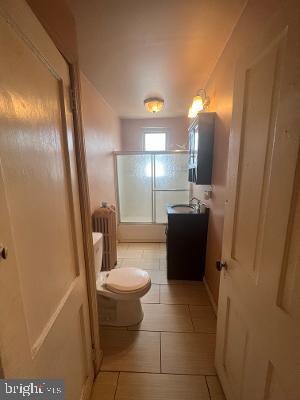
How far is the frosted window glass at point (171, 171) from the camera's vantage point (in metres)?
3.40

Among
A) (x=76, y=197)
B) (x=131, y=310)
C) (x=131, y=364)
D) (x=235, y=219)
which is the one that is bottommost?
(x=131, y=364)

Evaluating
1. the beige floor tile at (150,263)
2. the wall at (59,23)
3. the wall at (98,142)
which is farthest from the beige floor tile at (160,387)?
the wall at (59,23)

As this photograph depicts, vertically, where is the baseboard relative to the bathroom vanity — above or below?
below

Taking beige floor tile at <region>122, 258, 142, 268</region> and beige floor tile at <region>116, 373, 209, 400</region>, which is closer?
beige floor tile at <region>116, 373, 209, 400</region>

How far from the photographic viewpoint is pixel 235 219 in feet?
3.17

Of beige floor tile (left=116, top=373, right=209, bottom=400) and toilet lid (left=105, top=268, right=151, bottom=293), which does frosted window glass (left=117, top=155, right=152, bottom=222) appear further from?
beige floor tile (left=116, top=373, right=209, bottom=400)

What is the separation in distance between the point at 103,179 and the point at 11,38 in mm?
2136

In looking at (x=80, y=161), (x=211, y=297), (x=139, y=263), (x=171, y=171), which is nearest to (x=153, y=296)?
(x=211, y=297)

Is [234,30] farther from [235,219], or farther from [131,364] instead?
[131,364]

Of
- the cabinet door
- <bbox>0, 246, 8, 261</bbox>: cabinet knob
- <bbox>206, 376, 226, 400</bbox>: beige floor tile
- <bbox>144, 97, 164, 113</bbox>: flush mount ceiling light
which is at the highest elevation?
<bbox>144, 97, 164, 113</bbox>: flush mount ceiling light

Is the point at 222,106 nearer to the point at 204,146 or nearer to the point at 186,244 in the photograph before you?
the point at 204,146

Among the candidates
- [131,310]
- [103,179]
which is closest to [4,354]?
[131,310]

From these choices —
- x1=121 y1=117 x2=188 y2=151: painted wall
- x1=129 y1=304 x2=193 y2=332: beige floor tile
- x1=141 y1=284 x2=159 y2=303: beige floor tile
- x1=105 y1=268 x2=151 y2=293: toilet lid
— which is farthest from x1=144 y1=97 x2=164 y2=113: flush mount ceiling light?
x1=129 y1=304 x2=193 y2=332: beige floor tile

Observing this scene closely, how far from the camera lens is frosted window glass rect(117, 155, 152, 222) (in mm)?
3429
